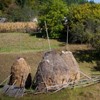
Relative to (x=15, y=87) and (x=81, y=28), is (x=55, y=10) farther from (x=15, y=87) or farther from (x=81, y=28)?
(x=15, y=87)

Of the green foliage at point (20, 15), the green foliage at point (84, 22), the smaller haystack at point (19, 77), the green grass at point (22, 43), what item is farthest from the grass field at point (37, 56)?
the green foliage at point (20, 15)

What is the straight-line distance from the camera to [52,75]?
1956 cm

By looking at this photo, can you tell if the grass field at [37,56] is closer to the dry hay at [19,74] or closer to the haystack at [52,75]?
the haystack at [52,75]

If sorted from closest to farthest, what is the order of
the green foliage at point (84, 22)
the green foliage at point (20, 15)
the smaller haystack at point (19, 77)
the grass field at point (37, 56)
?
1. the grass field at point (37, 56)
2. the smaller haystack at point (19, 77)
3. the green foliage at point (84, 22)
4. the green foliage at point (20, 15)

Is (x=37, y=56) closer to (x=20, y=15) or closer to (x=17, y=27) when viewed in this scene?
(x=17, y=27)

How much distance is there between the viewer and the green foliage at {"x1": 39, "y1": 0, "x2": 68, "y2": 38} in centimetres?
4175

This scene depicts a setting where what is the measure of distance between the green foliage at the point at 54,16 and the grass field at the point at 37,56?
1.89 m

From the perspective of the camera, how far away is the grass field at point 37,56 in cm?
1888

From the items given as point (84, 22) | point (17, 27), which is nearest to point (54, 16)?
point (84, 22)

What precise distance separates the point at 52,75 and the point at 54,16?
2356 centimetres

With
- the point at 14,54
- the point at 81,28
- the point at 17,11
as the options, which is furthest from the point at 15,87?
the point at 17,11

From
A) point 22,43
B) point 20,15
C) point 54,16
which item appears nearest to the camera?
point 22,43

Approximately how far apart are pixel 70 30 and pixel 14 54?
9338 mm

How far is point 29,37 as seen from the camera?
135ft
